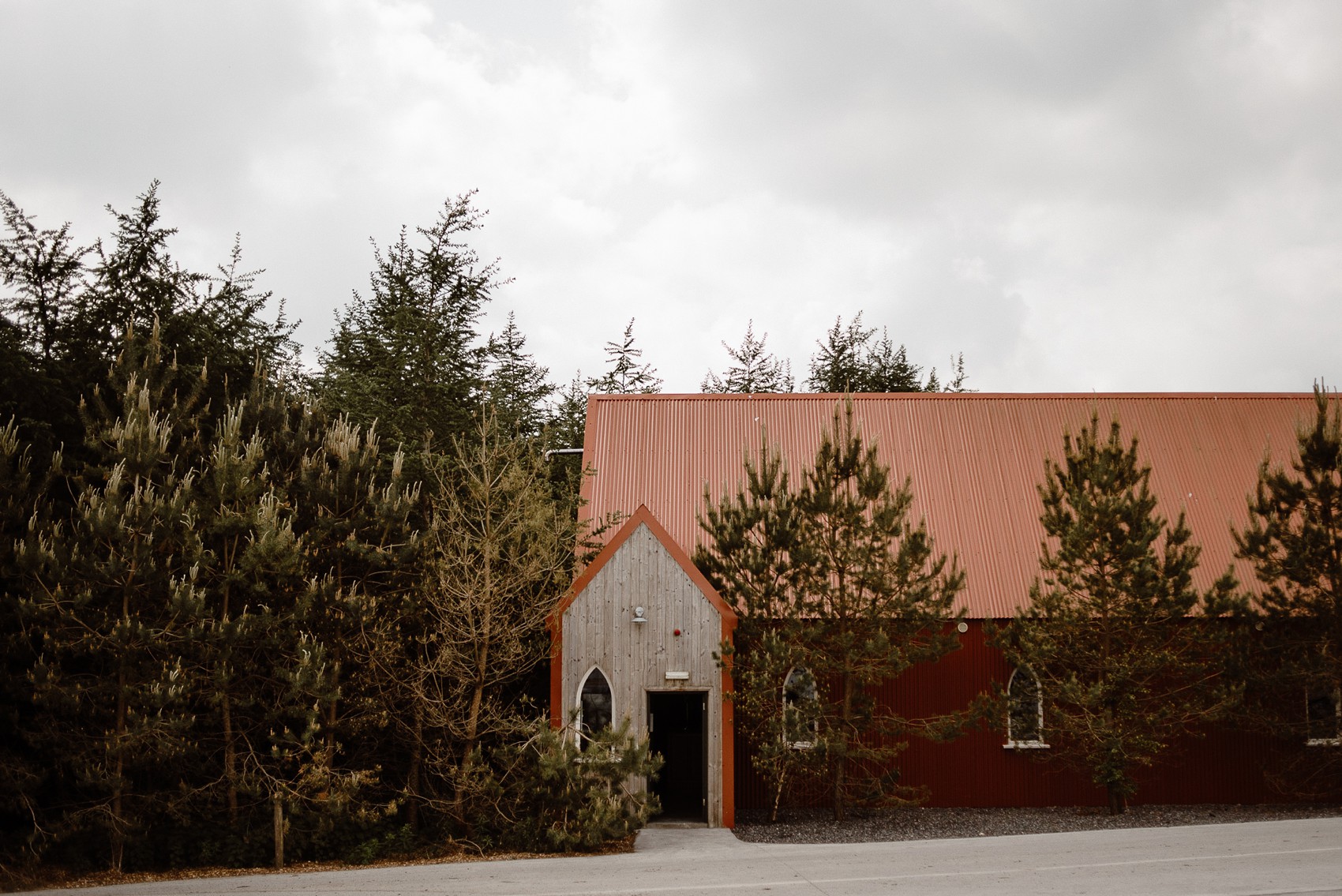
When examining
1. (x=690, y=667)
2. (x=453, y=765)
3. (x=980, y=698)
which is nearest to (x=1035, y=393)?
(x=980, y=698)

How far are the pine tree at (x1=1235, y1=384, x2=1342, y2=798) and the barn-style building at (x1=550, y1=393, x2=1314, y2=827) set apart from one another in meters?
0.72

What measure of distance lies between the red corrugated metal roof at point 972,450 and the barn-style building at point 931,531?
40 millimetres

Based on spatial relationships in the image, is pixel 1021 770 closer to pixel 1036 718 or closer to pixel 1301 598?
pixel 1036 718

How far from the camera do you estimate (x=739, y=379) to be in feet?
145

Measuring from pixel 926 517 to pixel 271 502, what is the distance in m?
13.1

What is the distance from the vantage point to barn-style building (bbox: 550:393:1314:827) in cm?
1812

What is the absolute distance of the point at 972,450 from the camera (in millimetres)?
24281

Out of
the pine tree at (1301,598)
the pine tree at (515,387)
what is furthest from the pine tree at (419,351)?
the pine tree at (1301,598)

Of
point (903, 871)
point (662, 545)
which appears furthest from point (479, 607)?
point (903, 871)

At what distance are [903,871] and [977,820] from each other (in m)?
5.44

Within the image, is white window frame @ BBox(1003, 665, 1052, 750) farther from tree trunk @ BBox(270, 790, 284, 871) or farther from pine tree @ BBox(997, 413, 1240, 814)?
tree trunk @ BBox(270, 790, 284, 871)

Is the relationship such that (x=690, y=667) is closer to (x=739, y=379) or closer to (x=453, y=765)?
(x=453, y=765)

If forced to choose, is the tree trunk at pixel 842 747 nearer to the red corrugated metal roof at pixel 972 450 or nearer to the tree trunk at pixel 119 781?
the red corrugated metal roof at pixel 972 450

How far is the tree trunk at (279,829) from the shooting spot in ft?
51.8
